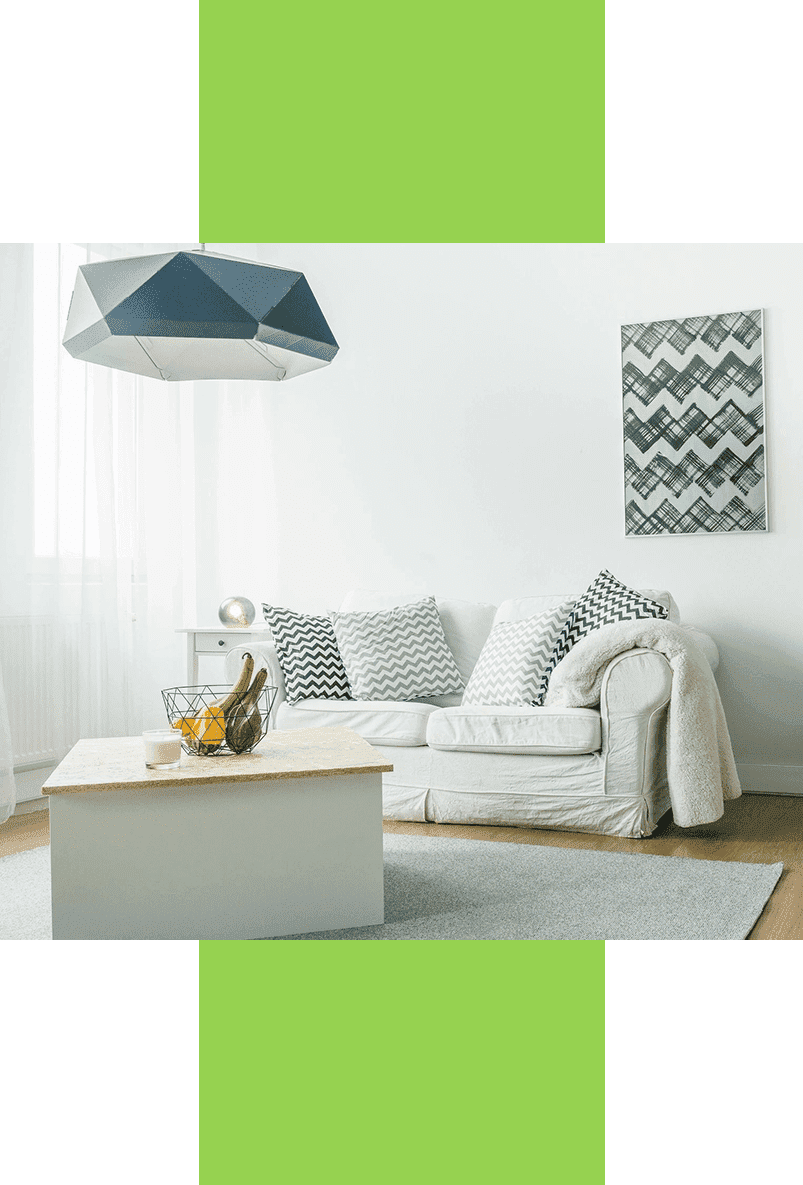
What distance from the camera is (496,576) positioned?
444 cm

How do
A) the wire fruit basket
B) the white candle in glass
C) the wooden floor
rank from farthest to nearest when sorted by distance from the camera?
the wooden floor
the wire fruit basket
the white candle in glass

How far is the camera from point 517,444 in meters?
4.43

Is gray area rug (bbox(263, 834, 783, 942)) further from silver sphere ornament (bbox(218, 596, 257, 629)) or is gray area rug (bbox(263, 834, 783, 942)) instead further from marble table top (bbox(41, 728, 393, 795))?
silver sphere ornament (bbox(218, 596, 257, 629))

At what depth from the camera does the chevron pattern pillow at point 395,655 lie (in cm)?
385

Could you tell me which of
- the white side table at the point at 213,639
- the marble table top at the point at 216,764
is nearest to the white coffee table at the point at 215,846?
the marble table top at the point at 216,764

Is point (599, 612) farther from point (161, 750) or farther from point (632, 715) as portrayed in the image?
point (161, 750)

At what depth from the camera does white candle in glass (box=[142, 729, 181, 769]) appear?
7.36ft

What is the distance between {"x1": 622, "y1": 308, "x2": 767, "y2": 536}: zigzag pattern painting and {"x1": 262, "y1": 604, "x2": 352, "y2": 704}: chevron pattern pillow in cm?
133

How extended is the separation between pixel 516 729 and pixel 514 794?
0.71 feet

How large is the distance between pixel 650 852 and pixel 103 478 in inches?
107

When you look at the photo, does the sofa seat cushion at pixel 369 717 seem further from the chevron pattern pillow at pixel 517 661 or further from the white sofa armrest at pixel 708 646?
the white sofa armrest at pixel 708 646

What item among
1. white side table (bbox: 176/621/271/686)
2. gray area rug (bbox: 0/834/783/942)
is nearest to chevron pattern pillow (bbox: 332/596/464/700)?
white side table (bbox: 176/621/271/686)

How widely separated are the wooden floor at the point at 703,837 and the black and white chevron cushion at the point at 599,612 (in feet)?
1.76

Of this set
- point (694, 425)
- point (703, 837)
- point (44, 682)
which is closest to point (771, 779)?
point (703, 837)
